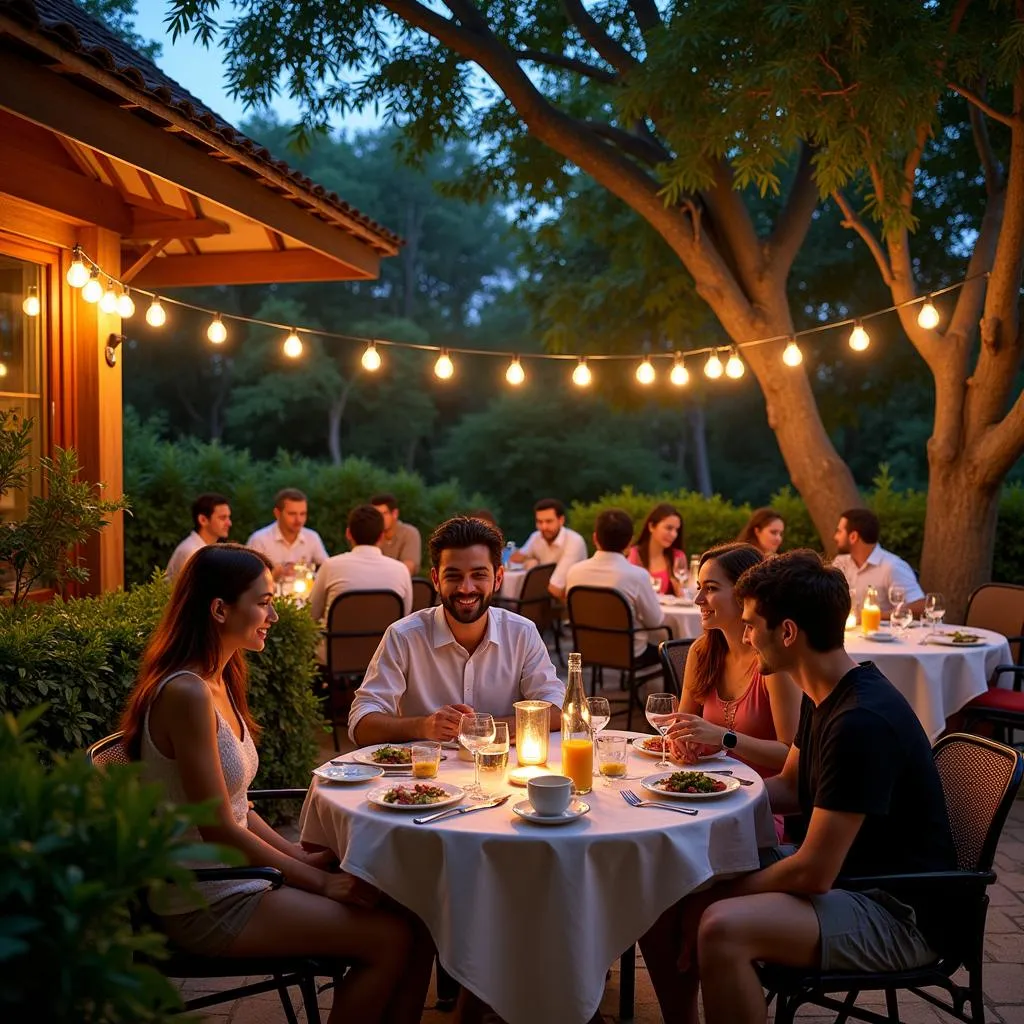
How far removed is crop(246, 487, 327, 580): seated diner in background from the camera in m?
8.00

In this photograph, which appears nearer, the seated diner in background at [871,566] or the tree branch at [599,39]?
the seated diner in background at [871,566]

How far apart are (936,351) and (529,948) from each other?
6698 millimetres

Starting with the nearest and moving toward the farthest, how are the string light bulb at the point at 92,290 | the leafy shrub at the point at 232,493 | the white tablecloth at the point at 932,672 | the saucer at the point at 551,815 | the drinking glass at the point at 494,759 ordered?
the saucer at the point at 551,815
the drinking glass at the point at 494,759
the white tablecloth at the point at 932,672
the string light bulb at the point at 92,290
the leafy shrub at the point at 232,493

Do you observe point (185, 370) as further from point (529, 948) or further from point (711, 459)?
point (529, 948)

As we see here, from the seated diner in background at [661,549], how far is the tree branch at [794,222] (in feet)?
8.53

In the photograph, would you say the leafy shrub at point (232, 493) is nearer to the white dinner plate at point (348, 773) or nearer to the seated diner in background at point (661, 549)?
the seated diner in background at point (661, 549)

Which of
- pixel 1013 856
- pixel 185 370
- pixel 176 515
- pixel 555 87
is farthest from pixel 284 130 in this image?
pixel 1013 856

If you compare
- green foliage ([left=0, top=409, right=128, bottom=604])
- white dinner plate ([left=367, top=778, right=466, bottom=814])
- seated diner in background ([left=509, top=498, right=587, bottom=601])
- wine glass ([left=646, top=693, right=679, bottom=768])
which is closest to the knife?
white dinner plate ([left=367, top=778, right=466, bottom=814])

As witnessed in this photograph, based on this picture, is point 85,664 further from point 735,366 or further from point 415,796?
point 735,366

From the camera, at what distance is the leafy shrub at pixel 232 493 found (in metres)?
10.3

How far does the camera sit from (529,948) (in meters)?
2.51

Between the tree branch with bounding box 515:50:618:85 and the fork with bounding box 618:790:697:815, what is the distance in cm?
756

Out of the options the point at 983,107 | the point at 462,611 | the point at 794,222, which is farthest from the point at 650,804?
the point at 794,222

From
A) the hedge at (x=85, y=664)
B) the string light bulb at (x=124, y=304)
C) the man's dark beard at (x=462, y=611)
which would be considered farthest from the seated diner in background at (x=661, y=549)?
the man's dark beard at (x=462, y=611)
